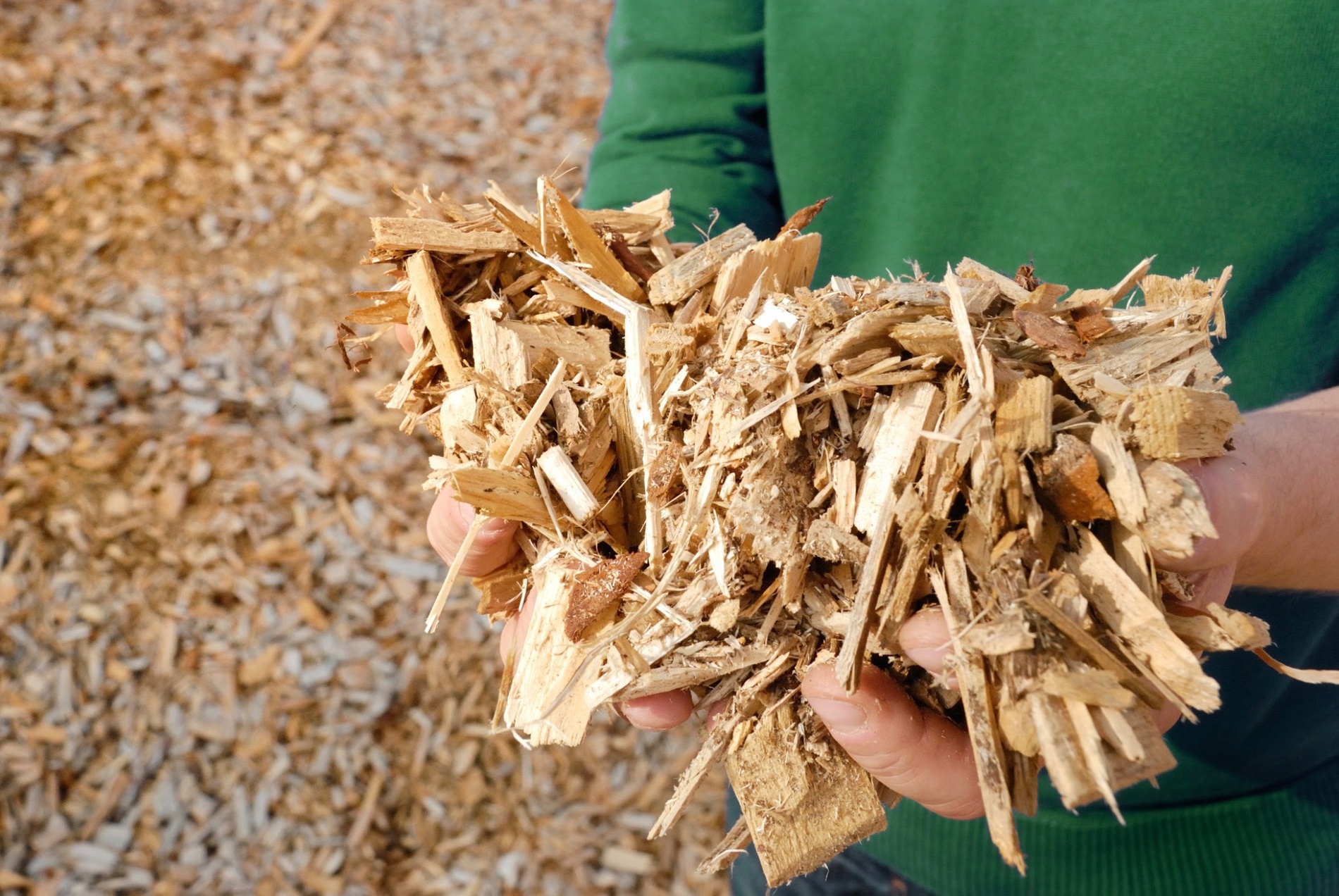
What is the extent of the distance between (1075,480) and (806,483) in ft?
1.07

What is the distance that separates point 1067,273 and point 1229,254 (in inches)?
10.6

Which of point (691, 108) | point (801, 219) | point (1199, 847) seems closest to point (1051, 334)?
point (801, 219)

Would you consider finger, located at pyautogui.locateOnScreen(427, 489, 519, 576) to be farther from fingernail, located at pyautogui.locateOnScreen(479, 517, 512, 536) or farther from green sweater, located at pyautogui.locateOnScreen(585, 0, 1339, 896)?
green sweater, located at pyautogui.locateOnScreen(585, 0, 1339, 896)

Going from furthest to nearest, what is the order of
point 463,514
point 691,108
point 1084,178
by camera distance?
point 691,108 < point 1084,178 < point 463,514

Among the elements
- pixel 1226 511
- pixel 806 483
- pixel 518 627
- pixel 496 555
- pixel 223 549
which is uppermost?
pixel 1226 511

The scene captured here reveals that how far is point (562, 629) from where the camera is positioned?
4.08ft

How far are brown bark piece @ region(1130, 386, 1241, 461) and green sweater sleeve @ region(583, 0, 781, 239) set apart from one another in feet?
3.57

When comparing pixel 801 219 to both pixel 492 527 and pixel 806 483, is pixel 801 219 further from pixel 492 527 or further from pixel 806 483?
pixel 492 527

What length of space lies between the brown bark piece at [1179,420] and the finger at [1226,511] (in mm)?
35

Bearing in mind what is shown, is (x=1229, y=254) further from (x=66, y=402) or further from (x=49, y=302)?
(x=49, y=302)

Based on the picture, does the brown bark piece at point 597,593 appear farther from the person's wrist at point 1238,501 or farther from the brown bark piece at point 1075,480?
the person's wrist at point 1238,501

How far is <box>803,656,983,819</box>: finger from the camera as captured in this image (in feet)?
3.69

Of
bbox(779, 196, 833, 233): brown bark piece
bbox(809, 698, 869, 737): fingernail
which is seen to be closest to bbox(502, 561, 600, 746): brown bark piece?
bbox(809, 698, 869, 737): fingernail

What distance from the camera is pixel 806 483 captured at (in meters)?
1.17
